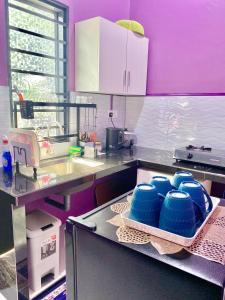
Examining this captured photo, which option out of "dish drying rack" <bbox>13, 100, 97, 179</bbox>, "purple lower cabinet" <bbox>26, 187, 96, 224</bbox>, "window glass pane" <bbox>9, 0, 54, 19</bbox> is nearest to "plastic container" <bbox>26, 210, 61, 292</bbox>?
"purple lower cabinet" <bbox>26, 187, 96, 224</bbox>

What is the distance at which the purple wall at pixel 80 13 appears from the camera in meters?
1.72

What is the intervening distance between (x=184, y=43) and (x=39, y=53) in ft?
4.75

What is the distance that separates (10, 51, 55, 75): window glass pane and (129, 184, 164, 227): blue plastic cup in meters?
1.65

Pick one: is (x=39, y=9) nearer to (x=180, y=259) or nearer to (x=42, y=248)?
(x=42, y=248)

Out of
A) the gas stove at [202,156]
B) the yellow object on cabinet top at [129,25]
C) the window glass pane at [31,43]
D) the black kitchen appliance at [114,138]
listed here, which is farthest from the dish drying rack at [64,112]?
the gas stove at [202,156]

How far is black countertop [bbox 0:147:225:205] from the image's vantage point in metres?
1.39

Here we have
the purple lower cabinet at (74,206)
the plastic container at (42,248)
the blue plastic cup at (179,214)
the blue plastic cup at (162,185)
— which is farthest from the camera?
the purple lower cabinet at (74,206)

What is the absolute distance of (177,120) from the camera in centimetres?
254

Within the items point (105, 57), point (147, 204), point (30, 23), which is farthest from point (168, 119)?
point (147, 204)

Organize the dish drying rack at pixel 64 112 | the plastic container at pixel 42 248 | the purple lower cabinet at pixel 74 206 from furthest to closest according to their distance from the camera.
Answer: the purple lower cabinet at pixel 74 206
the dish drying rack at pixel 64 112
the plastic container at pixel 42 248

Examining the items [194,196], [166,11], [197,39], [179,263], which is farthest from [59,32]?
[179,263]

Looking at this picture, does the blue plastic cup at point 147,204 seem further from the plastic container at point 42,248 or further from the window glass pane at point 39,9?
the window glass pane at point 39,9

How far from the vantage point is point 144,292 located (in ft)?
2.24

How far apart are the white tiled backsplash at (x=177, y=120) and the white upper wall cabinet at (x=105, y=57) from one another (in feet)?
1.32
